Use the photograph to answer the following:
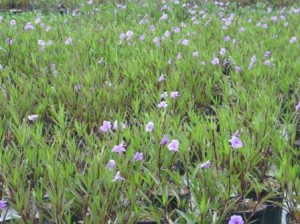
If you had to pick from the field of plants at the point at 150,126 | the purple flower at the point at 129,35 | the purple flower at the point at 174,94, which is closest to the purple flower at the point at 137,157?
the field of plants at the point at 150,126

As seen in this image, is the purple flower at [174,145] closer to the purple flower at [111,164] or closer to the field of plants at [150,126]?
the field of plants at [150,126]

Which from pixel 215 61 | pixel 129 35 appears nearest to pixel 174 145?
pixel 215 61

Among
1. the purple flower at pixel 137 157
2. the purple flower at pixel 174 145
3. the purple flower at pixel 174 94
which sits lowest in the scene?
the purple flower at pixel 174 94

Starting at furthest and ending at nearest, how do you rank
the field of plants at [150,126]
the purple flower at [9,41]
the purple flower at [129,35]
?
the purple flower at [129,35] → the purple flower at [9,41] → the field of plants at [150,126]


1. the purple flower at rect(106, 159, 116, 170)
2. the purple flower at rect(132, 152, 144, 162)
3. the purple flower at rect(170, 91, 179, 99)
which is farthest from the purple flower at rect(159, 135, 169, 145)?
the purple flower at rect(170, 91, 179, 99)

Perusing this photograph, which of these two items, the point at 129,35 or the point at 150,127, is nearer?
the point at 150,127

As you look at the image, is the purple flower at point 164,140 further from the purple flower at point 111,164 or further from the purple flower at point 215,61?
the purple flower at point 215,61

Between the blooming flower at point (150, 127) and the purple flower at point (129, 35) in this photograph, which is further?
the purple flower at point (129, 35)

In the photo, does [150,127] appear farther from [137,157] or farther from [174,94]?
[174,94]

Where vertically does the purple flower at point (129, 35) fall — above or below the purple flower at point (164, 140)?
below

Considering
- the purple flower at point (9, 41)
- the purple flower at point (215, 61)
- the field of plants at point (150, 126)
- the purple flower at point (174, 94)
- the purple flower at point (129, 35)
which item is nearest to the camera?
the field of plants at point (150, 126)
